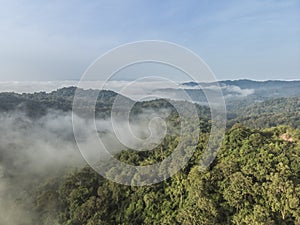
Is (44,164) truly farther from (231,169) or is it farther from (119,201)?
(231,169)

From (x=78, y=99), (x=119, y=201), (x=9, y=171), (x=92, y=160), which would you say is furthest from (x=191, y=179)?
(x=9, y=171)

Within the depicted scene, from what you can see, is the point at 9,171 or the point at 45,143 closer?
the point at 9,171

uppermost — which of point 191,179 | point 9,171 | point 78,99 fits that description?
point 78,99

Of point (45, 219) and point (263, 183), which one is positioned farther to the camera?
point (45, 219)

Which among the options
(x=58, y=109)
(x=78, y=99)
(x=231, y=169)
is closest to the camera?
(x=78, y=99)

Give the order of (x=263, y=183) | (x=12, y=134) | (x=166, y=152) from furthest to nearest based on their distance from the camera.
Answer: (x=12, y=134), (x=166, y=152), (x=263, y=183)

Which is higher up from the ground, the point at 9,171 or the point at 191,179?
the point at 191,179

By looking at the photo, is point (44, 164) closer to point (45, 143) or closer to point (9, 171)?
point (9, 171)

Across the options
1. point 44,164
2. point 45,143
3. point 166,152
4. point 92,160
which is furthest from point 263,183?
point 45,143

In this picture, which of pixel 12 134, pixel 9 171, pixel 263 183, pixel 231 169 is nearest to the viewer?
pixel 263 183
